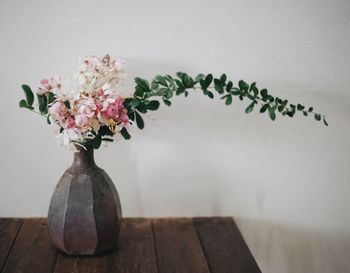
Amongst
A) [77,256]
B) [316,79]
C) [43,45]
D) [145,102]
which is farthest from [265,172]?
[43,45]

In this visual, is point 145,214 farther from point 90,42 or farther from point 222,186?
point 90,42

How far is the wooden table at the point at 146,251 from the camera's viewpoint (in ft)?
4.08

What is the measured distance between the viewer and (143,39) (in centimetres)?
148

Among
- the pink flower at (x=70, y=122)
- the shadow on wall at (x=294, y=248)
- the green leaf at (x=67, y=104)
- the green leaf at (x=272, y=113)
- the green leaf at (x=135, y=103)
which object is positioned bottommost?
the shadow on wall at (x=294, y=248)

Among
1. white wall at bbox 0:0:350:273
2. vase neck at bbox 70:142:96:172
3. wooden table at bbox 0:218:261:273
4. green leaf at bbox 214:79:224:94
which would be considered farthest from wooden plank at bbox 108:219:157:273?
green leaf at bbox 214:79:224:94

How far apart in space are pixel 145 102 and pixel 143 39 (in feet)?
1.05

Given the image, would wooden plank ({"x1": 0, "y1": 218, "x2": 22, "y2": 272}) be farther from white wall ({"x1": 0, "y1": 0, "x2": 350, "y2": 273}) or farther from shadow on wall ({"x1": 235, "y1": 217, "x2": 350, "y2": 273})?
shadow on wall ({"x1": 235, "y1": 217, "x2": 350, "y2": 273})

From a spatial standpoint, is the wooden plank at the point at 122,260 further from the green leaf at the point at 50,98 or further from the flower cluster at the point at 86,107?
the green leaf at the point at 50,98

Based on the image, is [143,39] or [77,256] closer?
[77,256]

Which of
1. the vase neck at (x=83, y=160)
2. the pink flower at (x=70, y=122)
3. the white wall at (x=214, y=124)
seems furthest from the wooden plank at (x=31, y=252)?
the pink flower at (x=70, y=122)

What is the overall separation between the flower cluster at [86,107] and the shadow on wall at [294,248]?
0.77 meters

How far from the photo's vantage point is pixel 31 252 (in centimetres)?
131

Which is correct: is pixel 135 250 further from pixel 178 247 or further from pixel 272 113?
pixel 272 113

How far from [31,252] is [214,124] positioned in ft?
2.41
